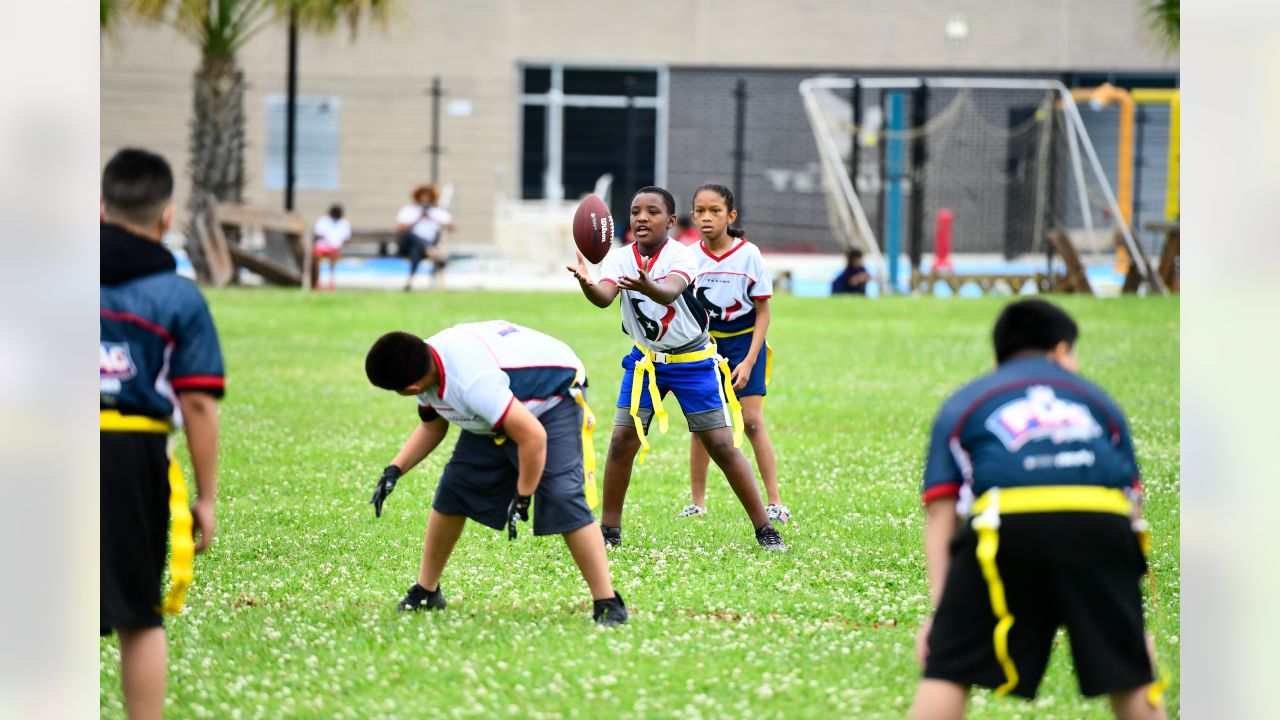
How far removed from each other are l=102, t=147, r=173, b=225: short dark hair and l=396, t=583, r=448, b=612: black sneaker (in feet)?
7.33

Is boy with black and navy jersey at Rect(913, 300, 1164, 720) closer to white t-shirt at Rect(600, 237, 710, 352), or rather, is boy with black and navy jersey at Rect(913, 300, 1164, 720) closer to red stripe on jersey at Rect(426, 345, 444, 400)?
red stripe on jersey at Rect(426, 345, 444, 400)

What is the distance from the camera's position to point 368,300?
23.3m

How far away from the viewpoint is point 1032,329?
4.38 meters

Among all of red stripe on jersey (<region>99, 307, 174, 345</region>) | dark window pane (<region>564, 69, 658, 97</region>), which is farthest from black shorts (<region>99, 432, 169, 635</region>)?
dark window pane (<region>564, 69, 658, 97</region>)

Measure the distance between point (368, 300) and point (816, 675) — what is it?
18449 millimetres

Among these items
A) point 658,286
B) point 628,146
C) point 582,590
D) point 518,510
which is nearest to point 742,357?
point 658,286

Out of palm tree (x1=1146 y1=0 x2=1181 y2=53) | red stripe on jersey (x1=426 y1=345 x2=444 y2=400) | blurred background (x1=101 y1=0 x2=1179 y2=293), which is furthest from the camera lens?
blurred background (x1=101 y1=0 x2=1179 y2=293)

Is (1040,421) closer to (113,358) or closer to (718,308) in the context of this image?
(113,358)

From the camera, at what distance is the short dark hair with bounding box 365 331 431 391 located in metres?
5.48

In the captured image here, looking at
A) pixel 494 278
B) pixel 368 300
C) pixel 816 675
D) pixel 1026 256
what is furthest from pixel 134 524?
pixel 1026 256
